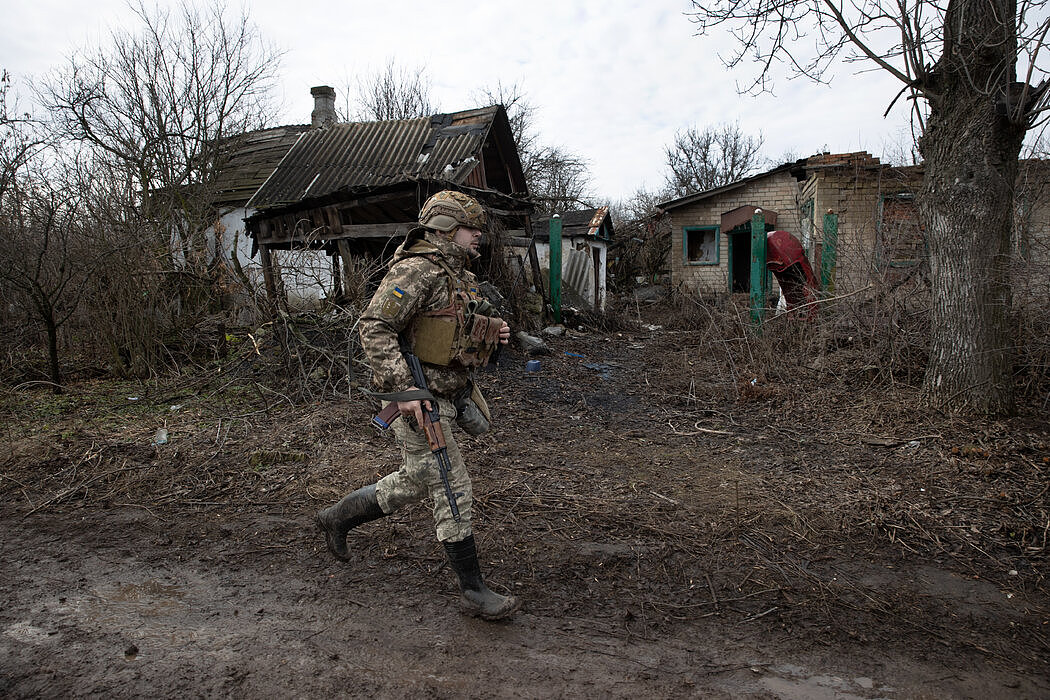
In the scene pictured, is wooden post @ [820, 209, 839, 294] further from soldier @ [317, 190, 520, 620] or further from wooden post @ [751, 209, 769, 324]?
soldier @ [317, 190, 520, 620]

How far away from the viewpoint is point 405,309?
2.69 metres

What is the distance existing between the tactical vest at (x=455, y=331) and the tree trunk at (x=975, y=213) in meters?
4.20

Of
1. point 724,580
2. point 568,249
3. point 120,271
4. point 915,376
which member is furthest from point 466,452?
point 568,249

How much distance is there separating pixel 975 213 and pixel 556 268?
8.34 m

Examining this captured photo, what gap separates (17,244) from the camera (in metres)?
6.61

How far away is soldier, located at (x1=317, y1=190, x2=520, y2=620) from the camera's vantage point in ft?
8.75

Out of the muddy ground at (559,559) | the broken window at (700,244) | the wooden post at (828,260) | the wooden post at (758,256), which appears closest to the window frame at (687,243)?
the broken window at (700,244)

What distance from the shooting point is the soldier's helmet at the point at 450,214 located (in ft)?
9.46

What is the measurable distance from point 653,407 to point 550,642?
4.37m

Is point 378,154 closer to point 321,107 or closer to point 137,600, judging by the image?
point 321,107

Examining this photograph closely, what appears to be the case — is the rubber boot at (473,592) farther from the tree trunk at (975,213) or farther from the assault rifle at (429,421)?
the tree trunk at (975,213)

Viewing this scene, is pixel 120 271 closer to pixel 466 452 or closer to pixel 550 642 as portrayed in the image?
pixel 466 452

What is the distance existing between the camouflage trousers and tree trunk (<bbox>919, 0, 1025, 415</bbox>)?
4.34 meters

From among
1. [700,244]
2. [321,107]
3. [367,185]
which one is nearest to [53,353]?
[367,185]
